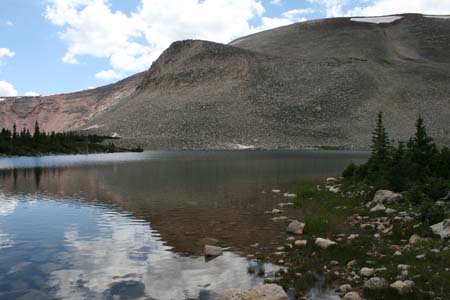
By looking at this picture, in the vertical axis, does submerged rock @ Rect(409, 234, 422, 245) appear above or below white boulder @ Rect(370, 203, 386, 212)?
below

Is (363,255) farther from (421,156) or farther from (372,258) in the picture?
(421,156)

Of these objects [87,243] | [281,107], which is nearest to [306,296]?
[87,243]

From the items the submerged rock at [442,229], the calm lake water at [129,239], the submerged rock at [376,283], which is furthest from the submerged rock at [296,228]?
the submerged rock at [376,283]

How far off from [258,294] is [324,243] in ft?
20.1

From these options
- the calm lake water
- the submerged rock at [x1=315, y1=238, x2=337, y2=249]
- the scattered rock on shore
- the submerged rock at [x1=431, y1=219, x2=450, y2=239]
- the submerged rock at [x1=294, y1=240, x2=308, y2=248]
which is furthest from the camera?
the scattered rock on shore

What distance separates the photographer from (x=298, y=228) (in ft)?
66.9

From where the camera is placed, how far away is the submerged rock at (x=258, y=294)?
11.7 m

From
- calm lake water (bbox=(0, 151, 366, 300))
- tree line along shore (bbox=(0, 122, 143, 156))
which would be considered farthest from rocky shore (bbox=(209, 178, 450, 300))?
tree line along shore (bbox=(0, 122, 143, 156))

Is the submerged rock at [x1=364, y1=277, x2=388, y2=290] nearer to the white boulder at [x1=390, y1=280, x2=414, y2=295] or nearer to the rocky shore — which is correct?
the rocky shore

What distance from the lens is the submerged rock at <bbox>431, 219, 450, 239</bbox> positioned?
642 inches

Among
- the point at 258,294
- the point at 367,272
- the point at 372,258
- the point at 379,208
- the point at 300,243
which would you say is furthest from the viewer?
the point at 379,208

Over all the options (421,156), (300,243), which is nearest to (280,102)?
(421,156)

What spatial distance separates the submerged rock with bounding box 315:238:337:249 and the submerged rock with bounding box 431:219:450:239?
3.60 m

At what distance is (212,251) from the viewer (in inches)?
669
